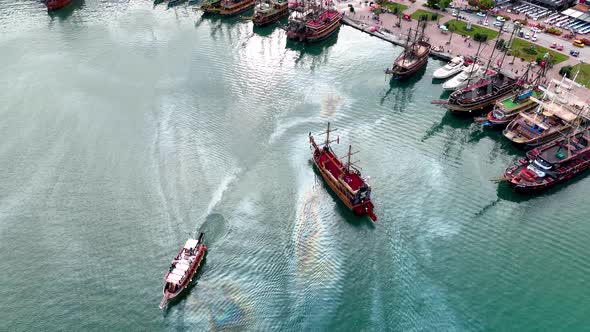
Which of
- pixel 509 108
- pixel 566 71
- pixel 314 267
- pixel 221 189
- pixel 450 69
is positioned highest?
pixel 566 71

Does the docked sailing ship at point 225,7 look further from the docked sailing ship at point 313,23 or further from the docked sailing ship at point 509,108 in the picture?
the docked sailing ship at point 509,108

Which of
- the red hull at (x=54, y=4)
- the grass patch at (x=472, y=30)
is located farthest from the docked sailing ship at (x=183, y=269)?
the red hull at (x=54, y=4)

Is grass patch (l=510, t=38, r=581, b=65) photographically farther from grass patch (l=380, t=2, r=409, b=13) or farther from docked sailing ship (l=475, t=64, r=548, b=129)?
grass patch (l=380, t=2, r=409, b=13)

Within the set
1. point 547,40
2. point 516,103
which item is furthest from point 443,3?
point 516,103

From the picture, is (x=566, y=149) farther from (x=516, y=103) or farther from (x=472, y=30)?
A: (x=472, y=30)

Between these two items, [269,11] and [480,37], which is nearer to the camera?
[480,37]

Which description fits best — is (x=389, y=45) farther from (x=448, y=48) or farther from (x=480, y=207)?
(x=480, y=207)

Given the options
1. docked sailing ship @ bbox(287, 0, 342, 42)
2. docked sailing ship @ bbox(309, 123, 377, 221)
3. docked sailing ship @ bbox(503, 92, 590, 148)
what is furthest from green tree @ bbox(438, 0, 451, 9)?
docked sailing ship @ bbox(309, 123, 377, 221)
